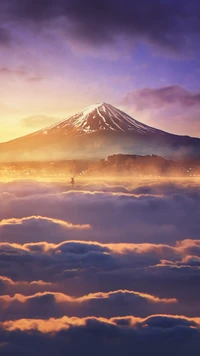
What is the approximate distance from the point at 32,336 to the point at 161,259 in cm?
8455

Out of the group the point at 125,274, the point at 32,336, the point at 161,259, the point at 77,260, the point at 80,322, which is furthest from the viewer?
the point at 161,259

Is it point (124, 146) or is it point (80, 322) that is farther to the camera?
point (124, 146)

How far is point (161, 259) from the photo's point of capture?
193250mm

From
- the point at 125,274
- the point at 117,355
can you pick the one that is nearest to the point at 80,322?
the point at 117,355

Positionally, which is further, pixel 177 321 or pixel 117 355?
pixel 117 355

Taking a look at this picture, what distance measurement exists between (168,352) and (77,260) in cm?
5719

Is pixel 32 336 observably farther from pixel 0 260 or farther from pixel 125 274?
pixel 125 274

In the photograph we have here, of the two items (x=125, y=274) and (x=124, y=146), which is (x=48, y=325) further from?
(x=124, y=146)

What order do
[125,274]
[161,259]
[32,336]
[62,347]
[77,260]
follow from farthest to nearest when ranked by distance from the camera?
[161,259], [125,274], [62,347], [77,260], [32,336]

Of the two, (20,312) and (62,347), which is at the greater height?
(20,312)

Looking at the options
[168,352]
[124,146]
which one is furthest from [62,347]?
[124,146]

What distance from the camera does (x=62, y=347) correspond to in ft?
540

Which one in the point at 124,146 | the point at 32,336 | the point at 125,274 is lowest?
the point at 32,336

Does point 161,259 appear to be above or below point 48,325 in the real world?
above
